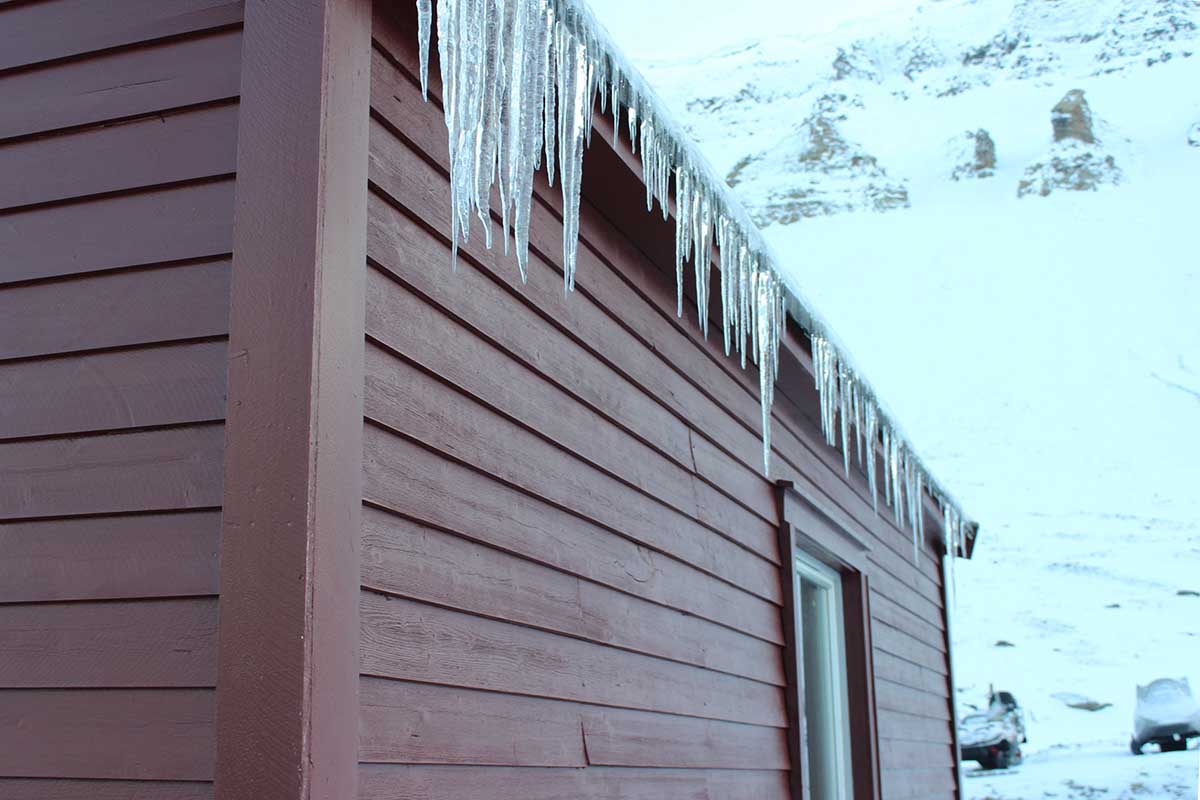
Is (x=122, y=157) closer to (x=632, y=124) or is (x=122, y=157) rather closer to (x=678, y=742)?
(x=632, y=124)

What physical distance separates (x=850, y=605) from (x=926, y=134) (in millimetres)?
67453

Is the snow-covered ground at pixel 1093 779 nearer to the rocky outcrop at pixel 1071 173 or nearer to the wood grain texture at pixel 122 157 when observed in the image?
the wood grain texture at pixel 122 157

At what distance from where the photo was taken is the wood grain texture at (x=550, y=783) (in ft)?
6.44

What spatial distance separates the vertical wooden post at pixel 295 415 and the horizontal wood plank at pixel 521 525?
0.49 feet

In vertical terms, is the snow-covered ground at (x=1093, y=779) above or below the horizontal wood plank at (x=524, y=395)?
below

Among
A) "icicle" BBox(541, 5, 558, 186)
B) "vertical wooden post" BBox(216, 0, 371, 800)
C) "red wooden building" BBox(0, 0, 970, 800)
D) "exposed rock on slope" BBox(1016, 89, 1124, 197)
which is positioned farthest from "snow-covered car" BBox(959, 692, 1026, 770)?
"exposed rock on slope" BBox(1016, 89, 1124, 197)

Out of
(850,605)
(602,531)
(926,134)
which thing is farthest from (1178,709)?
(926,134)

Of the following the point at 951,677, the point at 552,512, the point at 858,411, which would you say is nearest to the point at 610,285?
the point at 552,512

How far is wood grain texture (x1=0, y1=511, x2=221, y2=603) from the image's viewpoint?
183 cm

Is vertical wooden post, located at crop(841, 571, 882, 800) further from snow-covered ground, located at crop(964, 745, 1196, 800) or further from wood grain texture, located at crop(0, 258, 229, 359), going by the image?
snow-covered ground, located at crop(964, 745, 1196, 800)

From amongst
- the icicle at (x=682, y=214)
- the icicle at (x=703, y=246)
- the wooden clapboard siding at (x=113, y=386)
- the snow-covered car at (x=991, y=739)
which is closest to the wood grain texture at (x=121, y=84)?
the wooden clapboard siding at (x=113, y=386)

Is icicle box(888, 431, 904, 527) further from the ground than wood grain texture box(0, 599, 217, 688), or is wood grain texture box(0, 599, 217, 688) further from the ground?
icicle box(888, 431, 904, 527)

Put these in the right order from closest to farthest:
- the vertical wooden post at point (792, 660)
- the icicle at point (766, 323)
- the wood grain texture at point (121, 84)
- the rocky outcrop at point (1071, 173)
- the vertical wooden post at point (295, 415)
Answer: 1. the vertical wooden post at point (295, 415)
2. the wood grain texture at point (121, 84)
3. the icicle at point (766, 323)
4. the vertical wooden post at point (792, 660)
5. the rocky outcrop at point (1071, 173)

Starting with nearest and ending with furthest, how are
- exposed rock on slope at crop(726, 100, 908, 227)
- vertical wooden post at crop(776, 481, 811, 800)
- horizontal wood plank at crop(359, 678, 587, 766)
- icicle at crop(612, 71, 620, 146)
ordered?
horizontal wood plank at crop(359, 678, 587, 766), icicle at crop(612, 71, 620, 146), vertical wooden post at crop(776, 481, 811, 800), exposed rock on slope at crop(726, 100, 908, 227)
